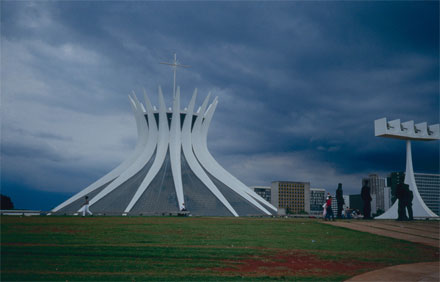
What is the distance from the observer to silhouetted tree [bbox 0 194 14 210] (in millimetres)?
24956

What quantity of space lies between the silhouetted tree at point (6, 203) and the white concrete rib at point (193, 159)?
44.4 ft

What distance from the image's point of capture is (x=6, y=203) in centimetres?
2548

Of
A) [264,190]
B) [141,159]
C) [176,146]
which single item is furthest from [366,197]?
[264,190]

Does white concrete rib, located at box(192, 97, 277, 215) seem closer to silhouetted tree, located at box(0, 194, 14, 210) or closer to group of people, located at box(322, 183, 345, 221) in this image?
group of people, located at box(322, 183, 345, 221)

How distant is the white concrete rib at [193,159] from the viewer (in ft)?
84.3

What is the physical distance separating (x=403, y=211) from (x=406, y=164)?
11618 mm

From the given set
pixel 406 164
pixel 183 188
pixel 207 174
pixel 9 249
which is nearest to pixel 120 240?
pixel 9 249

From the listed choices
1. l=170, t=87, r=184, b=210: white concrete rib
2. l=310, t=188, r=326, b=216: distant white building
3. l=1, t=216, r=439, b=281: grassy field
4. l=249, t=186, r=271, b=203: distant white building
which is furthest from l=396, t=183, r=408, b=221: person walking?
l=310, t=188, r=326, b=216: distant white building

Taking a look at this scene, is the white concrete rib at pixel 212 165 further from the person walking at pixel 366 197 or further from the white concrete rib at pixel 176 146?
the person walking at pixel 366 197

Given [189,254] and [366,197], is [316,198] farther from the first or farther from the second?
[189,254]

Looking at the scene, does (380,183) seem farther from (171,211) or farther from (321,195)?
(171,211)

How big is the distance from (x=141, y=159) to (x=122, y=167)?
194 cm

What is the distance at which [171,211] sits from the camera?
78.1 feet

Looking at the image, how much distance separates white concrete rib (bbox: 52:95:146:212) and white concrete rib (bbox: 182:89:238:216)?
3.91 metres
